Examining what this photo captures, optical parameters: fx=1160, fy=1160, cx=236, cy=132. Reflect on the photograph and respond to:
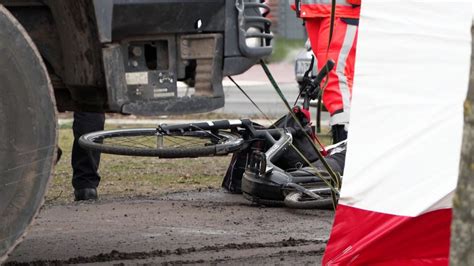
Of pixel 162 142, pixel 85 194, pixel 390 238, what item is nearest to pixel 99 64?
pixel 390 238

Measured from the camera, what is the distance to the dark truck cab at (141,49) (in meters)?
4.95

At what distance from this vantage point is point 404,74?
14.7 feet

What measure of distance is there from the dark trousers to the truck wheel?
3.53m

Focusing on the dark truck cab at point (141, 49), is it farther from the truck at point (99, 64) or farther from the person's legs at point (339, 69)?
the person's legs at point (339, 69)

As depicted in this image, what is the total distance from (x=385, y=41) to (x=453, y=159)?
0.54 m

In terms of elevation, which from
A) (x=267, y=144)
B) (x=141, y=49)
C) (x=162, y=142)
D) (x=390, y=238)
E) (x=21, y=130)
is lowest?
(x=267, y=144)

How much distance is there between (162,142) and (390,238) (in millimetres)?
2421

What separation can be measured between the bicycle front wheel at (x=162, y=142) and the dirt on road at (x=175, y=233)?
481 mm

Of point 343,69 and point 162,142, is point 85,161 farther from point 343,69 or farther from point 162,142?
point 343,69

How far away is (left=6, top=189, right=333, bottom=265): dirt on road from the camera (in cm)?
586

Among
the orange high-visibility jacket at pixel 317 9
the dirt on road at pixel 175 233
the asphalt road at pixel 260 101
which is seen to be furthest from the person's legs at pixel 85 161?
the asphalt road at pixel 260 101

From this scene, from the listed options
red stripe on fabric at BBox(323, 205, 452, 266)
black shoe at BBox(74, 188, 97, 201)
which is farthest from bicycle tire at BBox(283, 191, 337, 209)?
red stripe on fabric at BBox(323, 205, 452, 266)

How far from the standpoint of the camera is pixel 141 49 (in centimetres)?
518

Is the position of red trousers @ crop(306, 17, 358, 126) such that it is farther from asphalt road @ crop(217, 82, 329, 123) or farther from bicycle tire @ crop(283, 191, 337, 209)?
asphalt road @ crop(217, 82, 329, 123)
